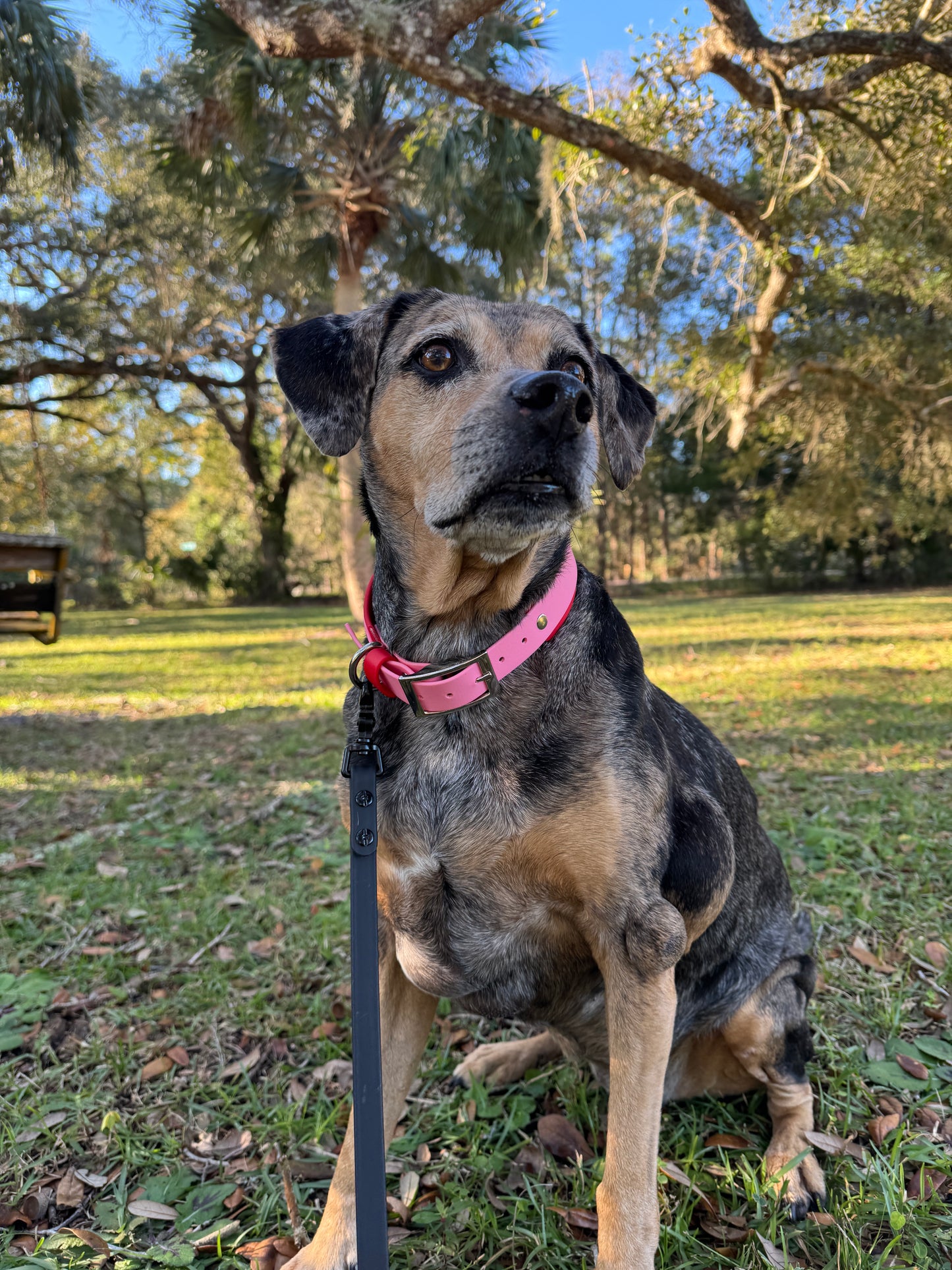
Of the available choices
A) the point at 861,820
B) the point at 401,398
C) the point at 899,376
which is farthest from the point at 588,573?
the point at 899,376

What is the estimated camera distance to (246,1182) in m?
2.18

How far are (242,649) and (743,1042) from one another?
1381 cm

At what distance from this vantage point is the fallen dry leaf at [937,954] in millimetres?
3070

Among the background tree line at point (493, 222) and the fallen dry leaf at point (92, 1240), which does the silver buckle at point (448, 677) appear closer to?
the fallen dry leaf at point (92, 1240)

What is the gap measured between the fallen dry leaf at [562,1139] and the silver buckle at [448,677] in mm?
1389

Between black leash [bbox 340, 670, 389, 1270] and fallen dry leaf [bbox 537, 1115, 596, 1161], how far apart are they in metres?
0.88

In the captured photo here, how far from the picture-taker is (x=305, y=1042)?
282cm

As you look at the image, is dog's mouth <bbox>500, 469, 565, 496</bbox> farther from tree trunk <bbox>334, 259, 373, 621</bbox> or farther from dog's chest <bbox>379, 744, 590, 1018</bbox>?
tree trunk <bbox>334, 259, 373, 621</bbox>

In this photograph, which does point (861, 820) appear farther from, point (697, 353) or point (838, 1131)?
point (697, 353)

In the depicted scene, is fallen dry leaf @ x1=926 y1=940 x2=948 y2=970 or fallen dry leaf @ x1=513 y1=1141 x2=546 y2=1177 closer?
fallen dry leaf @ x1=513 y1=1141 x2=546 y2=1177

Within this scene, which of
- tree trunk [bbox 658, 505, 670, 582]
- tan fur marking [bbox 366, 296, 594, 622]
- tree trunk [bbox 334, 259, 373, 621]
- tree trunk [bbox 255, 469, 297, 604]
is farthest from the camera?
tree trunk [bbox 658, 505, 670, 582]

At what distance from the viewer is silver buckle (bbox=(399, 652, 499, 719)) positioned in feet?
6.03

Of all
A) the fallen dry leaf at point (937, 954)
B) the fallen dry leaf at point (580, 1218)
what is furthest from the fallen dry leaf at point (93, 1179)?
the fallen dry leaf at point (937, 954)

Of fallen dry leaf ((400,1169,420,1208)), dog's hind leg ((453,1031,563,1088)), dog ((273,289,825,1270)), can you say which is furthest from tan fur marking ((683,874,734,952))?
fallen dry leaf ((400,1169,420,1208))
